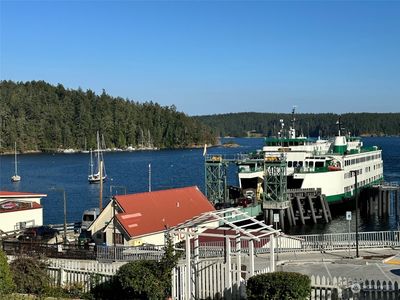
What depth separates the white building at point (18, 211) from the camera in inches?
1432

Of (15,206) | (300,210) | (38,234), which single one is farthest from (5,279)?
(300,210)

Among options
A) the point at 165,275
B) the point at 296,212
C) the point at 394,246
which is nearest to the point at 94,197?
the point at 296,212

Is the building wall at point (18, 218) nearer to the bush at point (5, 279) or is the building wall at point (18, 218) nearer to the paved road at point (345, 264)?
the paved road at point (345, 264)

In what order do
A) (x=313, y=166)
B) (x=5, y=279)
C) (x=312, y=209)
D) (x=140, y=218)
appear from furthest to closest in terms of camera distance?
(x=313, y=166) → (x=312, y=209) → (x=140, y=218) → (x=5, y=279)

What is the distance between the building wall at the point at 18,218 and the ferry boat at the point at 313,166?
24.6 m

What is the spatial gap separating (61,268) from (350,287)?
33.3 ft

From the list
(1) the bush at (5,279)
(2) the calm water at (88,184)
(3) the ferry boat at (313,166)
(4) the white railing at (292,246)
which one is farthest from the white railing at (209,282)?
(3) the ferry boat at (313,166)

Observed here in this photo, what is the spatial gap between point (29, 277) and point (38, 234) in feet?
53.6

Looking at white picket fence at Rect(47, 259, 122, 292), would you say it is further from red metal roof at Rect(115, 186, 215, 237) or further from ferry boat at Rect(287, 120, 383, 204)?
ferry boat at Rect(287, 120, 383, 204)

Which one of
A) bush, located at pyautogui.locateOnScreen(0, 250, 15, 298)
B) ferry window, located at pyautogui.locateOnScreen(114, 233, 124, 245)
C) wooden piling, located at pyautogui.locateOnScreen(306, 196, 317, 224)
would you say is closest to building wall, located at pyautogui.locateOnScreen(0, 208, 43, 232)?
ferry window, located at pyautogui.locateOnScreen(114, 233, 124, 245)

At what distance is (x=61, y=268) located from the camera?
20641 mm

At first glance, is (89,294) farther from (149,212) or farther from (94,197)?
(94,197)

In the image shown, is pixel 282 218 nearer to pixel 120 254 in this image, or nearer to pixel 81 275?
pixel 120 254

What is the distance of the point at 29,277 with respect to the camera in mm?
19484
